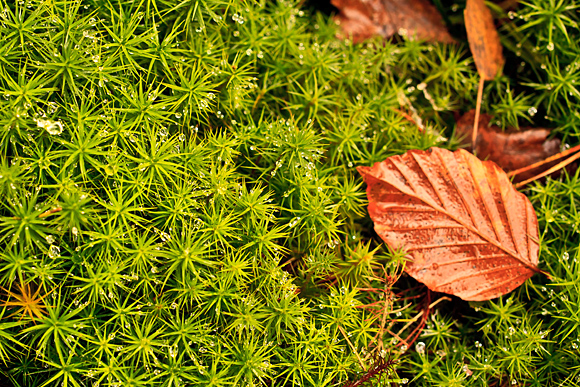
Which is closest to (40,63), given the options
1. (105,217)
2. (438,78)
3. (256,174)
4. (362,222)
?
(105,217)

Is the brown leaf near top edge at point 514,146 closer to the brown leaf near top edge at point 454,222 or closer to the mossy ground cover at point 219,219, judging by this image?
the mossy ground cover at point 219,219

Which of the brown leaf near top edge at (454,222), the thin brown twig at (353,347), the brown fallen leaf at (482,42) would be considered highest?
the brown fallen leaf at (482,42)

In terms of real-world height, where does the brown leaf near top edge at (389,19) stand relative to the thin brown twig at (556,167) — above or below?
above

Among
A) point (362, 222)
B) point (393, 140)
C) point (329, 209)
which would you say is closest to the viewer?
point (329, 209)

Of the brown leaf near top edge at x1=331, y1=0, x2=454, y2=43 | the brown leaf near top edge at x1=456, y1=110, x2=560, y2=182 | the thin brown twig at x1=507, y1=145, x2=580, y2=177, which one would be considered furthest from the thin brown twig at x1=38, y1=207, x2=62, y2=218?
the thin brown twig at x1=507, y1=145, x2=580, y2=177

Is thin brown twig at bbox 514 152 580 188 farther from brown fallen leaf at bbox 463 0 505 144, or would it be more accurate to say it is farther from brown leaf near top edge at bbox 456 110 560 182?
brown fallen leaf at bbox 463 0 505 144

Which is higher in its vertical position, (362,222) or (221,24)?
(221,24)

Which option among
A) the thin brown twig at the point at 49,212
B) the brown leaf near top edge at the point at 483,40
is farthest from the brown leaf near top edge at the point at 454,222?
the thin brown twig at the point at 49,212

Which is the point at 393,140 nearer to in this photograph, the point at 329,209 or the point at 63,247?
the point at 329,209
